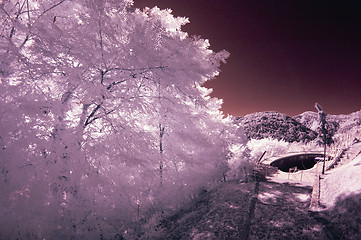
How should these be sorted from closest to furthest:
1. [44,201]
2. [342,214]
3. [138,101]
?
1. [44,201]
2. [138,101]
3. [342,214]

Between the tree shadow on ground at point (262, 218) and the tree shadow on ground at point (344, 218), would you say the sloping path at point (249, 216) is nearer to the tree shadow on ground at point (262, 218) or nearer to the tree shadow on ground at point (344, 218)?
the tree shadow on ground at point (262, 218)

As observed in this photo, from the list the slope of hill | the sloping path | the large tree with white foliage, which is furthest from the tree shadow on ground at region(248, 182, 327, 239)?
the slope of hill

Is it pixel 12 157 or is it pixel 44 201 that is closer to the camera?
pixel 12 157

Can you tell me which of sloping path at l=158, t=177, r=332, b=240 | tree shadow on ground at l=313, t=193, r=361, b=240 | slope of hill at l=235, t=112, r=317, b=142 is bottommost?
sloping path at l=158, t=177, r=332, b=240

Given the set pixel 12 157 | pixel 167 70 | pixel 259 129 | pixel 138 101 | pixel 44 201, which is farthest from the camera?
pixel 259 129

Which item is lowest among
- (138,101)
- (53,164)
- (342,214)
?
(342,214)

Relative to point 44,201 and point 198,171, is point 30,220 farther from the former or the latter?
point 198,171

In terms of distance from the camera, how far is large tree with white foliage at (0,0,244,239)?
4723 millimetres

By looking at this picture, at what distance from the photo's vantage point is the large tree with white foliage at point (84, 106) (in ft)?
15.5

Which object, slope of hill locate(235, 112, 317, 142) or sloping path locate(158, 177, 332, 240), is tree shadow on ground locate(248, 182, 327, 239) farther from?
slope of hill locate(235, 112, 317, 142)

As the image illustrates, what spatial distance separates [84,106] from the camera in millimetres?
6484

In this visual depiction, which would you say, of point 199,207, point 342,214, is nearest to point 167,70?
point 199,207

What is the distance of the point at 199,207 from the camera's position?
9.64m

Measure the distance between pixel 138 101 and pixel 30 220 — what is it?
443 cm
